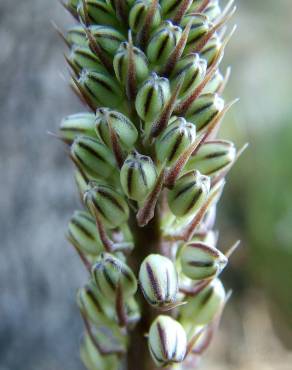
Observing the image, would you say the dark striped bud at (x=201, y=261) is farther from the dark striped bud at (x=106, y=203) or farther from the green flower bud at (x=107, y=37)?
the green flower bud at (x=107, y=37)

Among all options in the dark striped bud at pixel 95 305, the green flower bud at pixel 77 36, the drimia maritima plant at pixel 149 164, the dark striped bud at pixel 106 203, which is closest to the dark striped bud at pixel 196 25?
the drimia maritima plant at pixel 149 164

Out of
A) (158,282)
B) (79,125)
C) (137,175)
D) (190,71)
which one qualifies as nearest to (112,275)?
(158,282)

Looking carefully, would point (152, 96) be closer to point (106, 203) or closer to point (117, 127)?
point (117, 127)

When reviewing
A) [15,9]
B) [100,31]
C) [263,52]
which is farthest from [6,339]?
[263,52]

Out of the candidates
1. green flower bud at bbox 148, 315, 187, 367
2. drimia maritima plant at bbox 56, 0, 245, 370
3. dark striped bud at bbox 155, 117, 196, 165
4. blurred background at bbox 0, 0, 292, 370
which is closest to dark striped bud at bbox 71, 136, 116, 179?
drimia maritima plant at bbox 56, 0, 245, 370

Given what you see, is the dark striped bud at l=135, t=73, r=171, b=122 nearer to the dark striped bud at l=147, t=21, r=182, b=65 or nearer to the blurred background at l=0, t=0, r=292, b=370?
the dark striped bud at l=147, t=21, r=182, b=65
